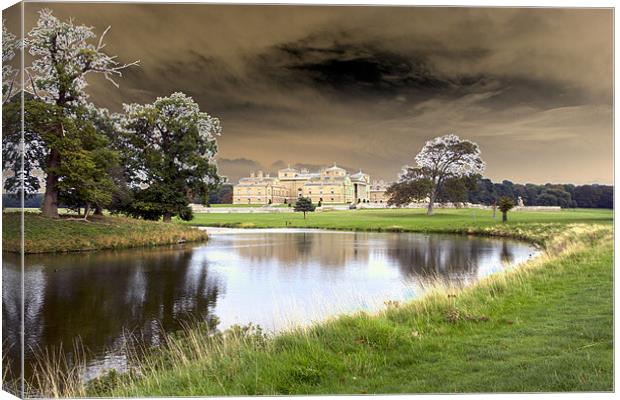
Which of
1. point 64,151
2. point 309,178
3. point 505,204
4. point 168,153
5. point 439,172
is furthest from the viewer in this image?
point 168,153

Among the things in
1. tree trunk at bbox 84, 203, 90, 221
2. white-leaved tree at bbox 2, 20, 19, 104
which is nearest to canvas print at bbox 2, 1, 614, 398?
white-leaved tree at bbox 2, 20, 19, 104

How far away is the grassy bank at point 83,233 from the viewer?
5.93 metres

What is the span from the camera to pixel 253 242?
17.6 meters

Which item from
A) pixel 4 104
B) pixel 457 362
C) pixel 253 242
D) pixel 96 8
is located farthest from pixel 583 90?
pixel 253 242

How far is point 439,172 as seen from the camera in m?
9.12

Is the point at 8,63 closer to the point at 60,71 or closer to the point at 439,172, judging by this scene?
the point at 60,71

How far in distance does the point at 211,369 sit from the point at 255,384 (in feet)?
1.83

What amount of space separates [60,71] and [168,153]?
3143 millimetres

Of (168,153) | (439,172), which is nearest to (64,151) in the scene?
(168,153)

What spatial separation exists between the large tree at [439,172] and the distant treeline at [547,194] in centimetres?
30

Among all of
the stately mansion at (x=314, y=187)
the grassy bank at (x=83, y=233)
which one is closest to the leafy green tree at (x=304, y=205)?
the stately mansion at (x=314, y=187)

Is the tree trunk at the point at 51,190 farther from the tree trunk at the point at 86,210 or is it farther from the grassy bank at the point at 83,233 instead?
the tree trunk at the point at 86,210

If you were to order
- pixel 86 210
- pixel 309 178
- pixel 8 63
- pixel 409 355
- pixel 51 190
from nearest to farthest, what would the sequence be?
1. pixel 409 355
2. pixel 8 63
3. pixel 51 190
4. pixel 309 178
5. pixel 86 210

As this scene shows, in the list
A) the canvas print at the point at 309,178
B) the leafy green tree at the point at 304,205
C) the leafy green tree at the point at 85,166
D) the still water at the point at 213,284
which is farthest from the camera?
the leafy green tree at the point at 304,205
